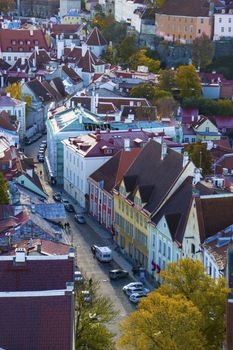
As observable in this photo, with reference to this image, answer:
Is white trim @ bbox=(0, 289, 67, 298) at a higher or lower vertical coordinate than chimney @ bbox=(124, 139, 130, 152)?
higher

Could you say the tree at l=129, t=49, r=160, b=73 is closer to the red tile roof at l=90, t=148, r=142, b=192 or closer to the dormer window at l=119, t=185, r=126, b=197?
the red tile roof at l=90, t=148, r=142, b=192

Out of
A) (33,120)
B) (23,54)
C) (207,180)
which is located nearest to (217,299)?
(207,180)

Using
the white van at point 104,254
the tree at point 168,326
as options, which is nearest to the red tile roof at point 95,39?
the white van at point 104,254

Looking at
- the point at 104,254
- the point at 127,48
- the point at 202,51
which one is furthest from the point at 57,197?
the point at 127,48

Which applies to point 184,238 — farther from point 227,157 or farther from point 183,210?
point 227,157

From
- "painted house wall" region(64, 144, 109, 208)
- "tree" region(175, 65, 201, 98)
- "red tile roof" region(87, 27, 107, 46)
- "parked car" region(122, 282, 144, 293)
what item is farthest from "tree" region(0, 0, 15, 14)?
"parked car" region(122, 282, 144, 293)

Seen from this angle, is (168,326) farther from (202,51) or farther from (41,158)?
(202,51)

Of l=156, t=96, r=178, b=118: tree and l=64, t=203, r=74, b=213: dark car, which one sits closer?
l=64, t=203, r=74, b=213: dark car

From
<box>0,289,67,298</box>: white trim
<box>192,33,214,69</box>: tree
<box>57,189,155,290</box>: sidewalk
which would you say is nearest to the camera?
<box>0,289,67,298</box>: white trim
